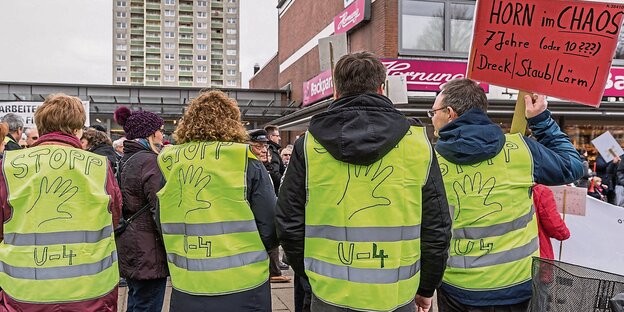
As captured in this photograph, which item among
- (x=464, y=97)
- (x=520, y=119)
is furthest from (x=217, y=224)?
(x=520, y=119)

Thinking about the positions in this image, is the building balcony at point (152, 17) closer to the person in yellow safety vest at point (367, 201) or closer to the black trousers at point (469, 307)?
the black trousers at point (469, 307)

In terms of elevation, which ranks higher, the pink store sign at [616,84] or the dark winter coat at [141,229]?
the pink store sign at [616,84]

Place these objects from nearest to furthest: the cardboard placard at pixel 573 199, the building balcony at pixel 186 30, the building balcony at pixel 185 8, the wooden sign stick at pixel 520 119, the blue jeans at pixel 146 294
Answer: the wooden sign stick at pixel 520 119
the blue jeans at pixel 146 294
the cardboard placard at pixel 573 199
the building balcony at pixel 185 8
the building balcony at pixel 186 30

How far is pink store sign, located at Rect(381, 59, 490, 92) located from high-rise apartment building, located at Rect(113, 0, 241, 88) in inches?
4804

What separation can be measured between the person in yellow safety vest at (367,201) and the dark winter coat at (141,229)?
1.75 meters

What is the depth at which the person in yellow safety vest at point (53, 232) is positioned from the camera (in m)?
2.82

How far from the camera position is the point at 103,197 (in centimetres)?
299

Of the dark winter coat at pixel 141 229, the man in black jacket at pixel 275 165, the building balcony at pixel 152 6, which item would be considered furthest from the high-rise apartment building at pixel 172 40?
the dark winter coat at pixel 141 229

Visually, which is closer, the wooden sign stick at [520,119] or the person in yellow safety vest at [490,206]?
the person in yellow safety vest at [490,206]

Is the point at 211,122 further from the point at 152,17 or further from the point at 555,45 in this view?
the point at 152,17

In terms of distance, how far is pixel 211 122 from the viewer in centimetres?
310

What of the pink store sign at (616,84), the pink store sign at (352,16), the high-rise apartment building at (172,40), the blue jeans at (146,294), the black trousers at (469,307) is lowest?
the blue jeans at (146,294)

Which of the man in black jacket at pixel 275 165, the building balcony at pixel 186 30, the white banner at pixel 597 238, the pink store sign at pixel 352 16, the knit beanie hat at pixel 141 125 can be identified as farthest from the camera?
the building balcony at pixel 186 30

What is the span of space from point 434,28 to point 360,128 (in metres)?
16.5
